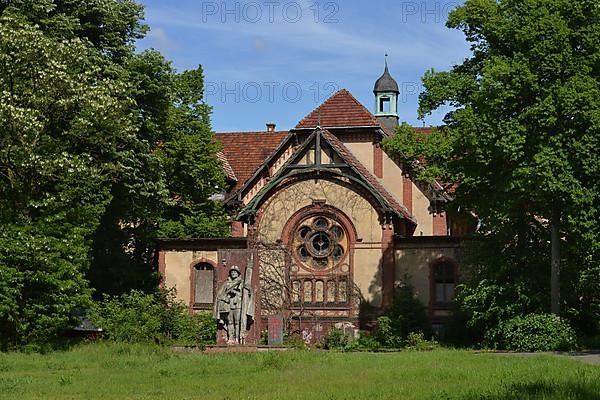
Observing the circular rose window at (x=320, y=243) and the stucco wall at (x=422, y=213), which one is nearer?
the circular rose window at (x=320, y=243)

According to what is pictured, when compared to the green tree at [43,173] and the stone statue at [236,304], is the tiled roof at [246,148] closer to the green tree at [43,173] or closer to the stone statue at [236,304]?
the green tree at [43,173]

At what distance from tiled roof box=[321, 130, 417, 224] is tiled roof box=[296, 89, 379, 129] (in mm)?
1954

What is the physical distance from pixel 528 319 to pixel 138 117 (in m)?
16.8

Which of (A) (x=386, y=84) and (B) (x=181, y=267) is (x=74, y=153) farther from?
(A) (x=386, y=84)

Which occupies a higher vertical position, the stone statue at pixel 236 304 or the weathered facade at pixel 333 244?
the weathered facade at pixel 333 244

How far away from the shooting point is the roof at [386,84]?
5959 cm

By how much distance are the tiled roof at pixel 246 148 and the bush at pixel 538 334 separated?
2137 centimetres

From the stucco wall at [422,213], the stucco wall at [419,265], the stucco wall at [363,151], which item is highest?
the stucco wall at [363,151]

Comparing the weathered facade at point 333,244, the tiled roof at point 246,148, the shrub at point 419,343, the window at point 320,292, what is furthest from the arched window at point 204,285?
the shrub at point 419,343

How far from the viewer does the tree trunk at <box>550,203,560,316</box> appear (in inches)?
1158

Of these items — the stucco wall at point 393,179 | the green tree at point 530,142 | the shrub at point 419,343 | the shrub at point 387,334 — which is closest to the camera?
the green tree at point 530,142

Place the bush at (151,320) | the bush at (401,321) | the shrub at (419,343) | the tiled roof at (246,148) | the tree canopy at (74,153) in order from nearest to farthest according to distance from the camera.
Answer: the tree canopy at (74,153)
the shrub at (419,343)
the bush at (151,320)
the bush at (401,321)
the tiled roof at (246,148)

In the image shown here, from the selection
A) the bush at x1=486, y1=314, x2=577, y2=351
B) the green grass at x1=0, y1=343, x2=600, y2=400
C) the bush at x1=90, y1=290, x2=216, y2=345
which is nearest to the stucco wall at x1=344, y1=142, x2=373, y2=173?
the bush at x1=90, y1=290, x2=216, y2=345

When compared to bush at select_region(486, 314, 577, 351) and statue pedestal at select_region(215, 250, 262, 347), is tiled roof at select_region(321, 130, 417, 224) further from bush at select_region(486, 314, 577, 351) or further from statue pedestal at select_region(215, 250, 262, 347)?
bush at select_region(486, 314, 577, 351)
